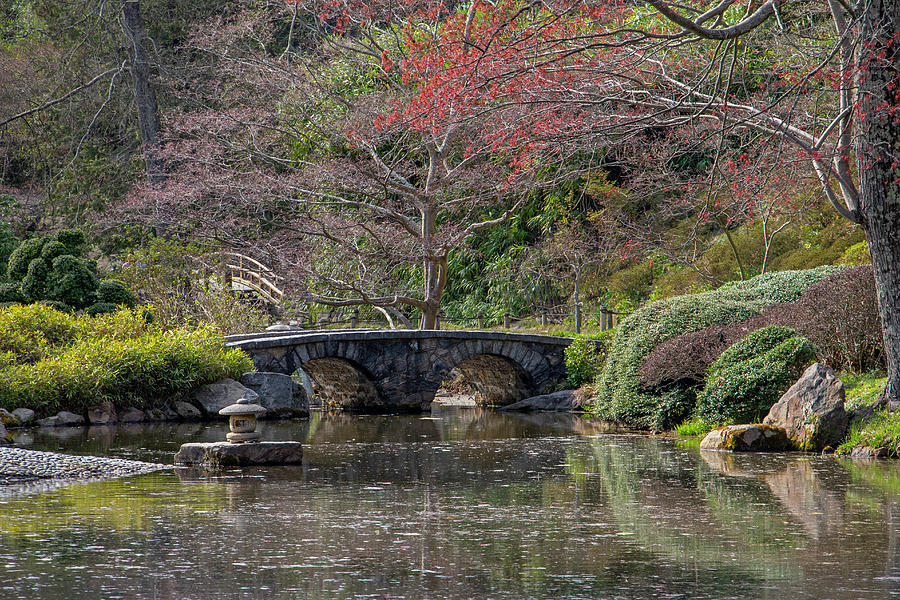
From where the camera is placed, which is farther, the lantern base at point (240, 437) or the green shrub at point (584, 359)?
the green shrub at point (584, 359)

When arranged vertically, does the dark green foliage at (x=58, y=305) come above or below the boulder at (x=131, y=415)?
above

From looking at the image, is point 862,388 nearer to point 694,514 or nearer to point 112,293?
point 694,514

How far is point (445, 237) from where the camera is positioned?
859 inches

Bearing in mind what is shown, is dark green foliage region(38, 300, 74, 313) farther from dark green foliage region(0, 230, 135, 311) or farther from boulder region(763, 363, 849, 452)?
boulder region(763, 363, 849, 452)

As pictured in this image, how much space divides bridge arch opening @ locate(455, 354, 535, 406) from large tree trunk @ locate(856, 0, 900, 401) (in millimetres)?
10378

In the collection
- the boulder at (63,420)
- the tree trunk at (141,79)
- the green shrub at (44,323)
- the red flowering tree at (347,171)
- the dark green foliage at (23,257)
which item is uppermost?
the tree trunk at (141,79)

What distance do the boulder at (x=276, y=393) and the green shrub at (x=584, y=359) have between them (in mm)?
5267

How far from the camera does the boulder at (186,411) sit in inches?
695

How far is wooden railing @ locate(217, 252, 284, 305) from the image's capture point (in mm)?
27109

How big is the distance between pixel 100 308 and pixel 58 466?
10.8m

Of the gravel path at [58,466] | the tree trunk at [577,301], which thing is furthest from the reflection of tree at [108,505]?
the tree trunk at [577,301]

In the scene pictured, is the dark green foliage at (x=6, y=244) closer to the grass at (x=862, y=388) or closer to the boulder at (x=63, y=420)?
the boulder at (x=63, y=420)

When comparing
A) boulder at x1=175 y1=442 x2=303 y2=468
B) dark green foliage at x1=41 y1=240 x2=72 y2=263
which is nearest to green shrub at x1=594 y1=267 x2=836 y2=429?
boulder at x1=175 y1=442 x2=303 y2=468

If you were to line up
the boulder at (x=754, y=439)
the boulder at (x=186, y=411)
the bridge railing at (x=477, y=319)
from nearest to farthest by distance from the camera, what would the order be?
the boulder at (x=754, y=439) → the boulder at (x=186, y=411) → the bridge railing at (x=477, y=319)
